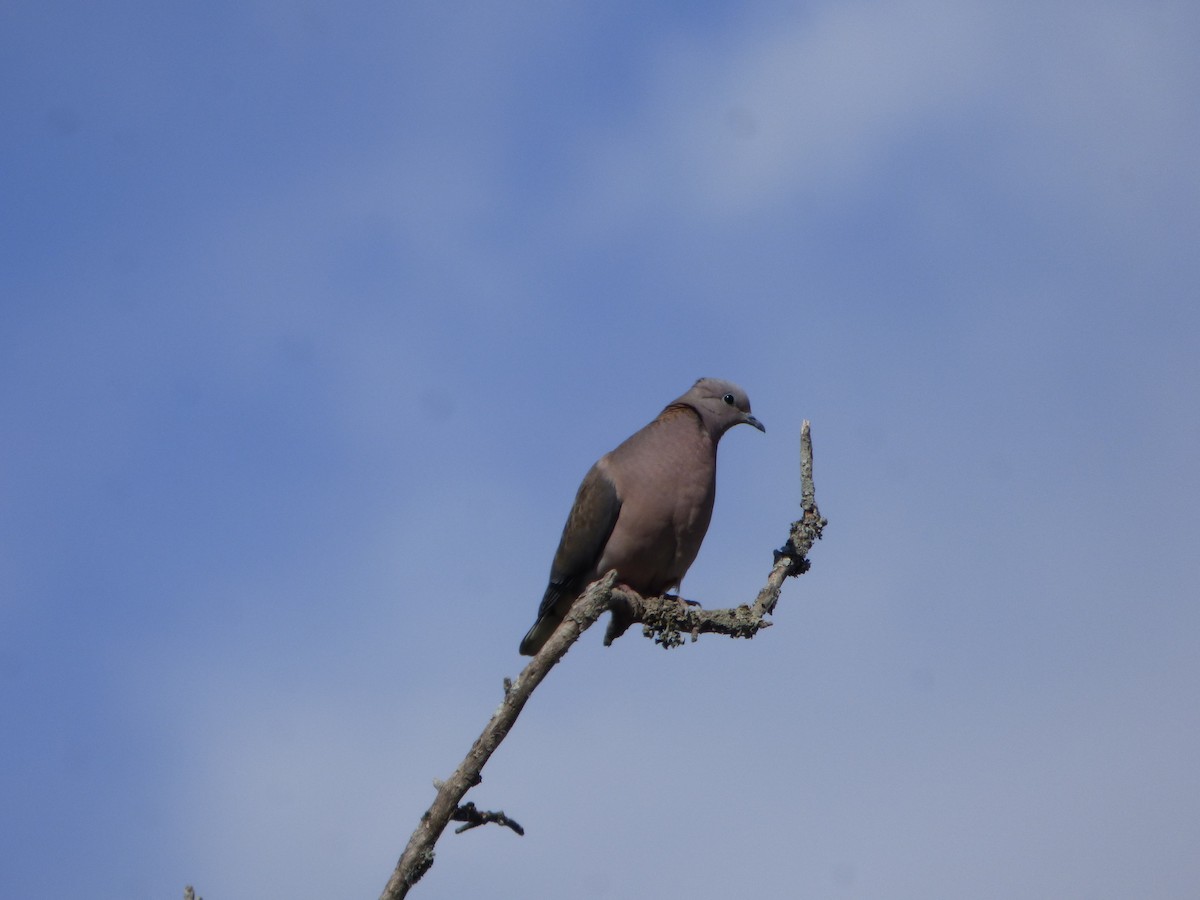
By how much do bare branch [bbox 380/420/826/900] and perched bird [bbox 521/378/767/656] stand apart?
32 centimetres

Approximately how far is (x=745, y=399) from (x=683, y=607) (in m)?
1.82

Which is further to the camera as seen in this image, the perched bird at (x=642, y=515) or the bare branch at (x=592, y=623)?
the perched bird at (x=642, y=515)

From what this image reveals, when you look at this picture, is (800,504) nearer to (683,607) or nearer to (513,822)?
(683,607)

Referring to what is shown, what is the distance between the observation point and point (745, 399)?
27.2 ft

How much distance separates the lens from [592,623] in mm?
5480

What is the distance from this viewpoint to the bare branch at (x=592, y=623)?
4.59m

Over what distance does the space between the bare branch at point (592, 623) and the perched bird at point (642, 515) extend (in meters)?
0.32

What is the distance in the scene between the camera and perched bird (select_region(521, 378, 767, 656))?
295 inches

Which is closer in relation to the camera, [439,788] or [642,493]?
[439,788]

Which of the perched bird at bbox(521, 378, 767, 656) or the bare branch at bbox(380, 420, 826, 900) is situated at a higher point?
the perched bird at bbox(521, 378, 767, 656)

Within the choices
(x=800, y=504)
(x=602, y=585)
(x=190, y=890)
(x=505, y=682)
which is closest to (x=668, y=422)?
(x=800, y=504)

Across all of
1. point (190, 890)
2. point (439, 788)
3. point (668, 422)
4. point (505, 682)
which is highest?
point (668, 422)

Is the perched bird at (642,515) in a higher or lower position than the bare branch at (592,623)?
higher

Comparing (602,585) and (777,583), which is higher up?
(777,583)
